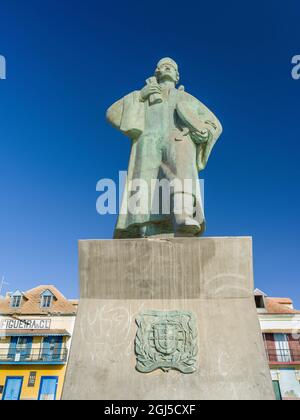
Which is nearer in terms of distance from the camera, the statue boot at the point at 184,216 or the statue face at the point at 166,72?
the statue boot at the point at 184,216

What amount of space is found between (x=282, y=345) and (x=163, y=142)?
85.5ft

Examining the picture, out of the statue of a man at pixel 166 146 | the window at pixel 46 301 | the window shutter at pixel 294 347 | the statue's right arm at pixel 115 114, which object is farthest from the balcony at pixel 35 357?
the statue of a man at pixel 166 146

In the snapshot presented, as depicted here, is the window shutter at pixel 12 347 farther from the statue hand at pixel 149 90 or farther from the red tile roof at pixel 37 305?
the statue hand at pixel 149 90

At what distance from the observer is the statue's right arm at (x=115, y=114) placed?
19.1ft

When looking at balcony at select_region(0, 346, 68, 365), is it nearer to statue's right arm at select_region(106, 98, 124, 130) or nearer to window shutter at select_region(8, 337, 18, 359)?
window shutter at select_region(8, 337, 18, 359)

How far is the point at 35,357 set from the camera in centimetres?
2631

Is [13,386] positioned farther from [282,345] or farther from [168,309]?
[168,309]

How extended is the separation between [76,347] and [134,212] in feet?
6.35

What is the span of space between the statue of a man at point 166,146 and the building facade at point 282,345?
2419cm

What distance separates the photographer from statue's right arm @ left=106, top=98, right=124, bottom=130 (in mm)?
5816

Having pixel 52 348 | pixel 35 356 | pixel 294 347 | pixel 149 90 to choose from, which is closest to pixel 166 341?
pixel 149 90

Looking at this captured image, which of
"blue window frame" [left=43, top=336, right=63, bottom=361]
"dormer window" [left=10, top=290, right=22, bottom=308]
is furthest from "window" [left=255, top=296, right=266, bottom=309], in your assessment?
"dormer window" [left=10, top=290, right=22, bottom=308]
